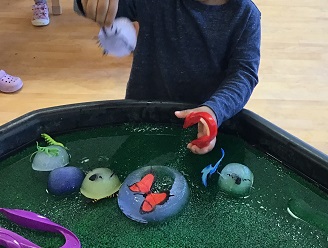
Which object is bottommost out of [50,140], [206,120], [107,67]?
[107,67]

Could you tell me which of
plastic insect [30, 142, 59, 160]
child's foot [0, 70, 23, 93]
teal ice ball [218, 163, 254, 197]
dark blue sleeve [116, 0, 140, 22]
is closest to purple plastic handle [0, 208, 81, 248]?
plastic insect [30, 142, 59, 160]

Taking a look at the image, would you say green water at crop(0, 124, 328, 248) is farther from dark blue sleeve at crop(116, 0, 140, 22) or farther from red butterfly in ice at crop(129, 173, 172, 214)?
dark blue sleeve at crop(116, 0, 140, 22)

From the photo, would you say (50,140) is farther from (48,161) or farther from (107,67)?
(107,67)

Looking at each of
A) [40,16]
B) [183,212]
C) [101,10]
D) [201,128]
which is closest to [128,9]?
[101,10]

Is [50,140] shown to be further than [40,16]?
No

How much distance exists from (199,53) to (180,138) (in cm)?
16

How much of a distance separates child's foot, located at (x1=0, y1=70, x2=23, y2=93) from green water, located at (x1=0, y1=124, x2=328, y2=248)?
78 cm

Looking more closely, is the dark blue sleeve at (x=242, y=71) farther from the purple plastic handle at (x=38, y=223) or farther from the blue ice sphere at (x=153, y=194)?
the purple plastic handle at (x=38, y=223)

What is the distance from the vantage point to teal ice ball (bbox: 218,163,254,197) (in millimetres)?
722

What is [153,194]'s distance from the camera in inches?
27.4

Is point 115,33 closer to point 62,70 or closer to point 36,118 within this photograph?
point 36,118

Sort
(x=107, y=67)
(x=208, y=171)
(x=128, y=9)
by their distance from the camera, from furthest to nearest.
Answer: (x=107, y=67) → (x=128, y=9) → (x=208, y=171)

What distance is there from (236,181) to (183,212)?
0.30 ft

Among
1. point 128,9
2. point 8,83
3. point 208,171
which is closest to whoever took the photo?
point 208,171
